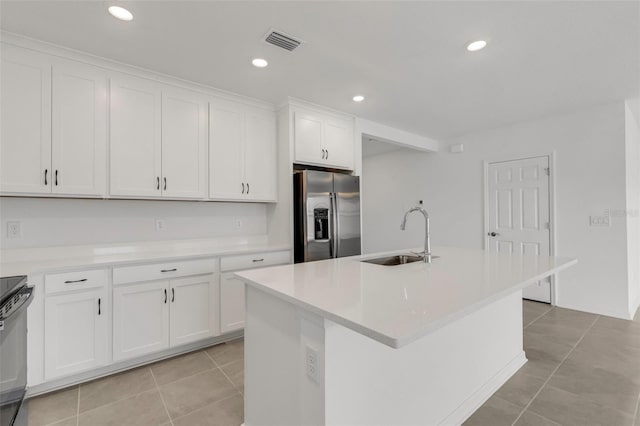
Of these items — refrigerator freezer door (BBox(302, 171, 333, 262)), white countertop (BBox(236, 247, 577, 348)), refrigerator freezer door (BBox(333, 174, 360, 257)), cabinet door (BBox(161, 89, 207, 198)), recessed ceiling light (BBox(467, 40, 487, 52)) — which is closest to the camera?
white countertop (BBox(236, 247, 577, 348))

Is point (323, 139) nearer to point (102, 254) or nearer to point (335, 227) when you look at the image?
point (335, 227)

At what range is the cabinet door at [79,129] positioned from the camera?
226cm

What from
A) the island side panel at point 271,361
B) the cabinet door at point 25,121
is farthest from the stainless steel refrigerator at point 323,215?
the cabinet door at point 25,121

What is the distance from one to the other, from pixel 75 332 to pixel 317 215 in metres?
2.20

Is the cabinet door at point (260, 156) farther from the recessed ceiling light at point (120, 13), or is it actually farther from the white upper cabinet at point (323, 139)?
the recessed ceiling light at point (120, 13)

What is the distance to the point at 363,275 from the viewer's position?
167 cm

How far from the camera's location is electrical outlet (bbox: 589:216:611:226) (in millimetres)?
3504

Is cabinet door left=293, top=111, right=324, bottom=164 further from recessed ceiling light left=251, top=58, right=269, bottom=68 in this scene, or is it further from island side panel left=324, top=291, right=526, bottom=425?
island side panel left=324, top=291, right=526, bottom=425

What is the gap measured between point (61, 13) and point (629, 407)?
14.4ft

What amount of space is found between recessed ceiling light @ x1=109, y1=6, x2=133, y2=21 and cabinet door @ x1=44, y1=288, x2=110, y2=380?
1.88m

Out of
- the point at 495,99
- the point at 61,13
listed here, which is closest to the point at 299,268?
the point at 61,13

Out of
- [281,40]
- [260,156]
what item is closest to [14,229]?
[260,156]

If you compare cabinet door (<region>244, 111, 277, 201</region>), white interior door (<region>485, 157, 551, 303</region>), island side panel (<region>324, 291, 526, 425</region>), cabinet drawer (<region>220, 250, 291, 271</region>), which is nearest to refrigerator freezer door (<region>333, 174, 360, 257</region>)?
cabinet drawer (<region>220, 250, 291, 271</region>)

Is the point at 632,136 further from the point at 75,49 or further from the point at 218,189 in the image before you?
the point at 75,49
